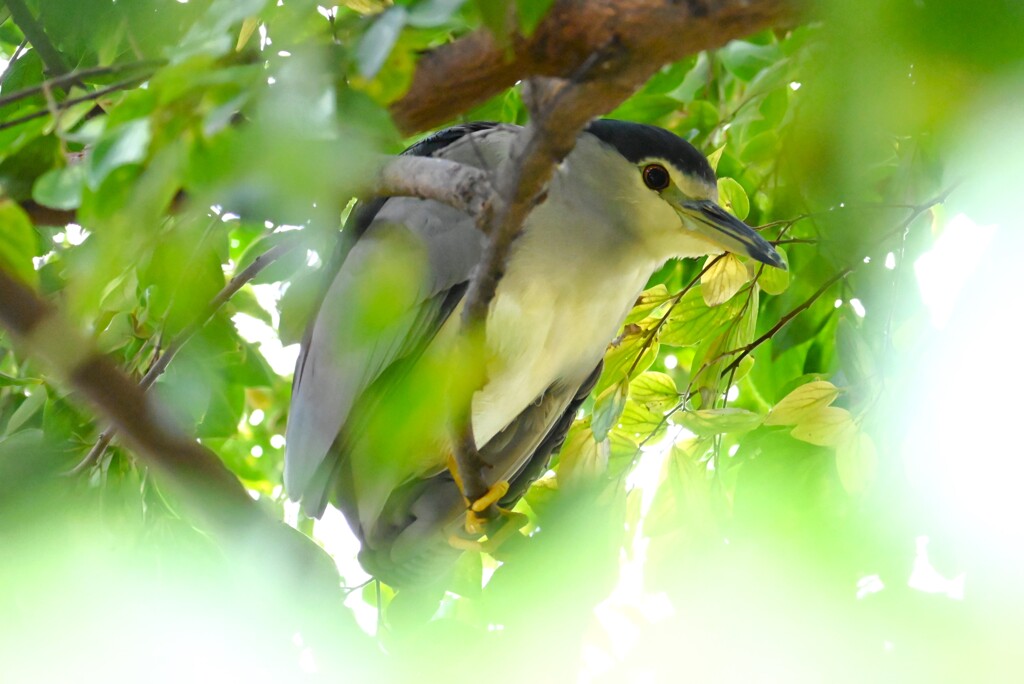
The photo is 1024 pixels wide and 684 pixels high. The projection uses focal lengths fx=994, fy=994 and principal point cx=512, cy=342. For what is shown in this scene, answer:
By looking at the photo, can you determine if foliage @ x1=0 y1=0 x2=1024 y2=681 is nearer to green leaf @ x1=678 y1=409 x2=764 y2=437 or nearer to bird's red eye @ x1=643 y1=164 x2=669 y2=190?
green leaf @ x1=678 y1=409 x2=764 y2=437

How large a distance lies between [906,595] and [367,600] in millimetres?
1005

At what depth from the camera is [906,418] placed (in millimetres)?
1312

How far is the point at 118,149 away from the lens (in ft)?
2.19

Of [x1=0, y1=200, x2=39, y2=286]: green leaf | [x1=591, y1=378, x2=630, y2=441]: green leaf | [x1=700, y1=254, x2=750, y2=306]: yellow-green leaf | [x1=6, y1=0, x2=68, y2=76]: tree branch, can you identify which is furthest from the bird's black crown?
[x1=0, y1=200, x2=39, y2=286]: green leaf

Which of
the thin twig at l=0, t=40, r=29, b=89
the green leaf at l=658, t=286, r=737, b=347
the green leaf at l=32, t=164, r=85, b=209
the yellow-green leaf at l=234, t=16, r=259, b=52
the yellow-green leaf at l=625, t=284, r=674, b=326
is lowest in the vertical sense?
the green leaf at l=658, t=286, r=737, b=347

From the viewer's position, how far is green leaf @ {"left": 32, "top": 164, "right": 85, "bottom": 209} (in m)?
0.78

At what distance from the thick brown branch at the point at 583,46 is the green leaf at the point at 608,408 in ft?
1.66

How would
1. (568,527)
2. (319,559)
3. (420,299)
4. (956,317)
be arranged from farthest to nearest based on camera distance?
(420,299) < (568,527) < (319,559) < (956,317)

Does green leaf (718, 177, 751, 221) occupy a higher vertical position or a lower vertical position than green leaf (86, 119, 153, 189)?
lower

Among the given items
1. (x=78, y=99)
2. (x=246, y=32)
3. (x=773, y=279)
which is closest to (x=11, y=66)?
(x=246, y=32)

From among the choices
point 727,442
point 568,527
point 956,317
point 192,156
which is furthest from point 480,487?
point 192,156

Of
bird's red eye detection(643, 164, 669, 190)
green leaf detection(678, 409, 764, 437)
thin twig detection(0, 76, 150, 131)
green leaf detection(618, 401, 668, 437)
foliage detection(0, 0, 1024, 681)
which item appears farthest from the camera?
bird's red eye detection(643, 164, 669, 190)

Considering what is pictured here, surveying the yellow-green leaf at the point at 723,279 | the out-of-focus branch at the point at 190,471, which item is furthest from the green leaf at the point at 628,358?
the out-of-focus branch at the point at 190,471

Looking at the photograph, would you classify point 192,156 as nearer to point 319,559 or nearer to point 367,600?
point 319,559
